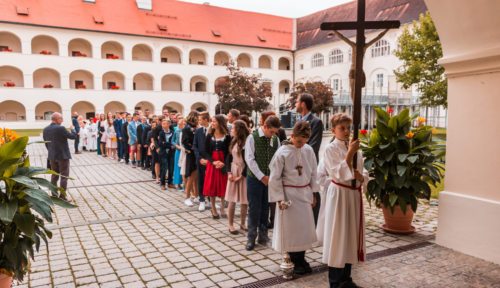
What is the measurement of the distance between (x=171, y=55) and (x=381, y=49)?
82.2 ft

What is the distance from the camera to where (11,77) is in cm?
4012

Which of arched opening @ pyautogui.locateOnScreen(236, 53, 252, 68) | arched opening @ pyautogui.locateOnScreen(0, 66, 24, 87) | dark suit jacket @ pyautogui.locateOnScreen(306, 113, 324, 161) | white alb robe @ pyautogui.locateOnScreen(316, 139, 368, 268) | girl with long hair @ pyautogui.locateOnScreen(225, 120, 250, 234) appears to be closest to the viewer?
white alb robe @ pyautogui.locateOnScreen(316, 139, 368, 268)

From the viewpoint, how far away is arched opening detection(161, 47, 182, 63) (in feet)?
158

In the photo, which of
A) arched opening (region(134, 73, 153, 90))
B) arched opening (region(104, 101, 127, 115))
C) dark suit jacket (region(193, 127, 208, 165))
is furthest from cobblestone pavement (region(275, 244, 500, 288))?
arched opening (region(134, 73, 153, 90))

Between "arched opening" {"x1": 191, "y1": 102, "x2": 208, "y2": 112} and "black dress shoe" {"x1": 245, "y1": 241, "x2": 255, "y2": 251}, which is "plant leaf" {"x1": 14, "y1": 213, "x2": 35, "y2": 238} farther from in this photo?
"arched opening" {"x1": 191, "y1": 102, "x2": 208, "y2": 112}

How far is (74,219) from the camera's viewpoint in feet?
24.2

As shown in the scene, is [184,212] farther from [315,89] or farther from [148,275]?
[315,89]

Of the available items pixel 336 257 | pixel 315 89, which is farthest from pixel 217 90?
pixel 336 257

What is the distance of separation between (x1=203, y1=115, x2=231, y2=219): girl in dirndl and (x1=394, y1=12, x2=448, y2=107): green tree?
22276 mm

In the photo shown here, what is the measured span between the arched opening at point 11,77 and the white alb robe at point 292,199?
42686 mm

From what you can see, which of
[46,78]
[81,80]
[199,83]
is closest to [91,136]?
[81,80]

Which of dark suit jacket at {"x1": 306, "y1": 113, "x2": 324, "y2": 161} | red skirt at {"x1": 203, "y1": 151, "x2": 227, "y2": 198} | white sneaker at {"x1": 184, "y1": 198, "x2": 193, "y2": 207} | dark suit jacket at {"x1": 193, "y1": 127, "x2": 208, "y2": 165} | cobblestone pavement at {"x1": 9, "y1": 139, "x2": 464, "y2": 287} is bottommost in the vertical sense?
cobblestone pavement at {"x1": 9, "y1": 139, "x2": 464, "y2": 287}

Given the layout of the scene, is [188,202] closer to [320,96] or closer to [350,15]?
[320,96]

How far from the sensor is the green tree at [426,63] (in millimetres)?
25767
